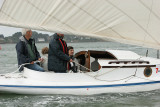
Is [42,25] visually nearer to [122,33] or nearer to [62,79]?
Answer: [62,79]

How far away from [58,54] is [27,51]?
0.85 meters

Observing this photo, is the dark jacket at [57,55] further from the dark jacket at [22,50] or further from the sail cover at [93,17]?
the dark jacket at [22,50]

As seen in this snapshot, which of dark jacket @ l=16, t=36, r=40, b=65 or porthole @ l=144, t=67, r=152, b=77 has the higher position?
dark jacket @ l=16, t=36, r=40, b=65

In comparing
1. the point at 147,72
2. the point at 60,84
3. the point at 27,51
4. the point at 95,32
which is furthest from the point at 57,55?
the point at 147,72

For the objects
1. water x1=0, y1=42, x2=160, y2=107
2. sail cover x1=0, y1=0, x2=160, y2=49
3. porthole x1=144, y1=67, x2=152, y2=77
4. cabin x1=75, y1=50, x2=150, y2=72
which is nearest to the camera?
sail cover x1=0, y1=0, x2=160, y2=49

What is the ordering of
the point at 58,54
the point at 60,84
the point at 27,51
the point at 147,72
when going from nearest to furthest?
the point at 58,54, the point at 60,84, the point at 27,51, the point at 147,72

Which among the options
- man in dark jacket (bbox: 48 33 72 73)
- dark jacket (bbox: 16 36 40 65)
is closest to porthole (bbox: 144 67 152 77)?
man in dark jacket (bbox: 48 33 72 73)

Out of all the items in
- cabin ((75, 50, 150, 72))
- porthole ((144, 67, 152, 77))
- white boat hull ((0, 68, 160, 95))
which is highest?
cabin ((75, 50, 150, 72))

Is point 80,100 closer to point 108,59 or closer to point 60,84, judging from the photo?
point 60,84

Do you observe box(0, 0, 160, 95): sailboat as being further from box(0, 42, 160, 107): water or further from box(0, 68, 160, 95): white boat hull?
box(0, 42, 160, 107): water

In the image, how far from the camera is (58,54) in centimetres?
635

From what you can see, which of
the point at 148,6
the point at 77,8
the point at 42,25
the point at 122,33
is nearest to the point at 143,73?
the point at 122,33

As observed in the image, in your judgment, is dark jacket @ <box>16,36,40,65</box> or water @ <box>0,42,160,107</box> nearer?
water @ <box>0,42,160,107</box>

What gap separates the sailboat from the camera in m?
6.01
